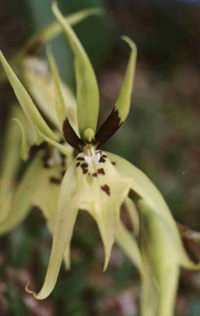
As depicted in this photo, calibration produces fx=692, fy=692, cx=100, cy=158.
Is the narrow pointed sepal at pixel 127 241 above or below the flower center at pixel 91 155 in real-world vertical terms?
below

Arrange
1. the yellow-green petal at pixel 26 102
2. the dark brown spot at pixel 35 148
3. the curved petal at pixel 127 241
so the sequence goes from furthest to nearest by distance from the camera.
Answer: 1. the curved petal at pixel 127 241
2. the dark brown spot at pixel 35 148
3. the yellow-green petal at pixel 26 102

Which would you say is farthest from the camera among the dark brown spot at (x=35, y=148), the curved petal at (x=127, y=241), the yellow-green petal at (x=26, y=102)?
the curved petal at (x=127, y=241)

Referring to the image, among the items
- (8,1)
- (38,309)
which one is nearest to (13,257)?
(38,309)

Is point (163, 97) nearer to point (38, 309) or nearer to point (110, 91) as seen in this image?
point (110, 91)

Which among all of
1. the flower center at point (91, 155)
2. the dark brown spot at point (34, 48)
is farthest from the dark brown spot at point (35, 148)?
the dark brown spot at point (34, 48)

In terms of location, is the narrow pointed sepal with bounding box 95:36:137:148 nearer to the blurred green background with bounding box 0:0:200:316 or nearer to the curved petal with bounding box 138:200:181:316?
the curved petal with bounding box 138:200:181:316

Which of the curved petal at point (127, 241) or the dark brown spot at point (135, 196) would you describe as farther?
the curved petal at point (127, 241)

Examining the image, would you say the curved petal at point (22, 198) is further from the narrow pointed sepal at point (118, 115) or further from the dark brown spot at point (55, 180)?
the narrow pointed sepal at point (118, 115)

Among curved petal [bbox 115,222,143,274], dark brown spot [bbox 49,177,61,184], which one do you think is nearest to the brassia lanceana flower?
dark brown spot [bbox 49,177,61,184]
